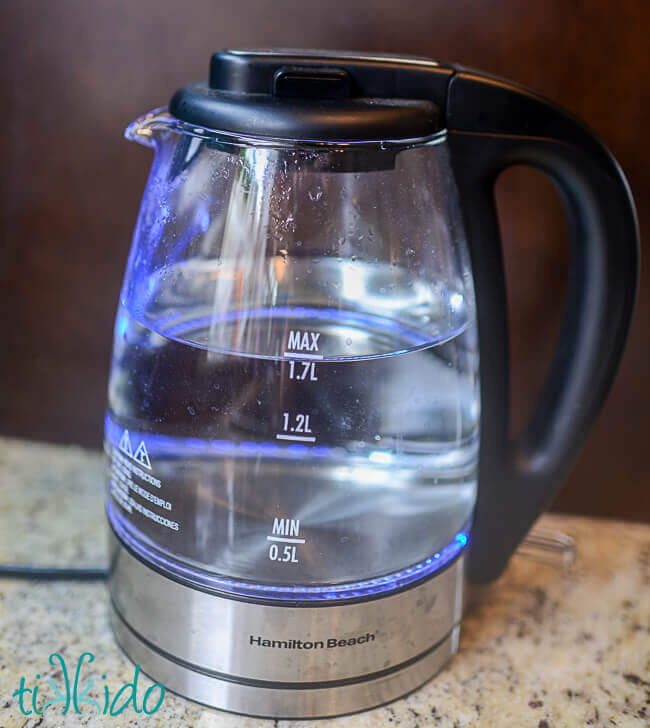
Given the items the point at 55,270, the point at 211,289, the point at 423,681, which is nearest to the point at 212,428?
the point at 211,289

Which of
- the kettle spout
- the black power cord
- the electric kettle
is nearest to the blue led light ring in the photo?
the electric kettle

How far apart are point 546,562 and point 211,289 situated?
0.40 metres

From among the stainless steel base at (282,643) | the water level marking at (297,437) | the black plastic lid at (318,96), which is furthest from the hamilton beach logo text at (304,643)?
the black plastic lid at (318,96)

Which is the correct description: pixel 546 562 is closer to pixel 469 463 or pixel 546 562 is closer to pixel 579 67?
pixel 469 463

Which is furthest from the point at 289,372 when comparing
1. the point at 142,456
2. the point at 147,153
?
the point at 147,153

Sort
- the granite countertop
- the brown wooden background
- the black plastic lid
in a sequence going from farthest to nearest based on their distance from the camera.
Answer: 1. the brown wooden background
2. the granite countertop
3. the black plastic lid

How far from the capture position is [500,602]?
75 centimetres

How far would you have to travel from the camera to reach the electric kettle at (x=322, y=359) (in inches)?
22.2

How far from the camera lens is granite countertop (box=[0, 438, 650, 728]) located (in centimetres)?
63

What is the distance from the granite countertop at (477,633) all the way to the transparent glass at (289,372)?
105 millimetres

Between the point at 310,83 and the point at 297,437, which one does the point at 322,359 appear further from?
the point at 310,83

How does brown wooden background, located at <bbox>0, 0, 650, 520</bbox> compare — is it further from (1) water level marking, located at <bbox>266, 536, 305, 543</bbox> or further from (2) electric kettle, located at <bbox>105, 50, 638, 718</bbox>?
(1) water level marking, located at <bbox>266, 536, 305, 543</bbox>

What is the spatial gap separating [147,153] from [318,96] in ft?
0.96

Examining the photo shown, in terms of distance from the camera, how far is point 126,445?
61cm
